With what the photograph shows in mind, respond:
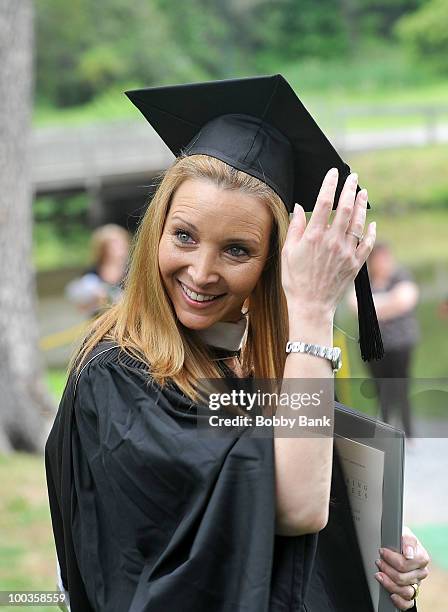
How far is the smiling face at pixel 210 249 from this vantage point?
1.76 metres

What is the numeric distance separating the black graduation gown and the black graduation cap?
0.49 m

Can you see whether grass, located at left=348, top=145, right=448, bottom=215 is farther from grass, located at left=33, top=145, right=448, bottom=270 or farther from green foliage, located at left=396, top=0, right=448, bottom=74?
green foliage, located at left=396, top=0, right=448, bottom=74

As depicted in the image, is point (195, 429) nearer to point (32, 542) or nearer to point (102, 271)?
point (32, 542)

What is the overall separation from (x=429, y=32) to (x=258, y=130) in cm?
3380

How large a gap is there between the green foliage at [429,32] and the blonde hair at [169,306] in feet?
107

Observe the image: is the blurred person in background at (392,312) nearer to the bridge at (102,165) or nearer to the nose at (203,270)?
the nose at (203,270)

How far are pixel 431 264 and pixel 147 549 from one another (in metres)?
17.2

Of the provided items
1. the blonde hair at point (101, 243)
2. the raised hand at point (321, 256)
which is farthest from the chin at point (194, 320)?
the blonde hair at point (101, 243)

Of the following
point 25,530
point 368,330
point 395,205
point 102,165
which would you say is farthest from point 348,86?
point 368,330

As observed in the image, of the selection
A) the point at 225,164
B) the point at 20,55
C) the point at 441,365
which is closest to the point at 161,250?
the point at 225,164

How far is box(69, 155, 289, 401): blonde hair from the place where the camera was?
1.77 metres

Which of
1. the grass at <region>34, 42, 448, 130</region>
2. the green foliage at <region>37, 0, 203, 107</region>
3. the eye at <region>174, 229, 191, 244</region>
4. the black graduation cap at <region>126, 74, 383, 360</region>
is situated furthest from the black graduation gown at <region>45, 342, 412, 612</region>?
the green foliage at <region>37, 0, 203, 107</region>

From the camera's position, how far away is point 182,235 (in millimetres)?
1805

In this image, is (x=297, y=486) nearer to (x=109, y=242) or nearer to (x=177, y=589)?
(x=177, y=589)
